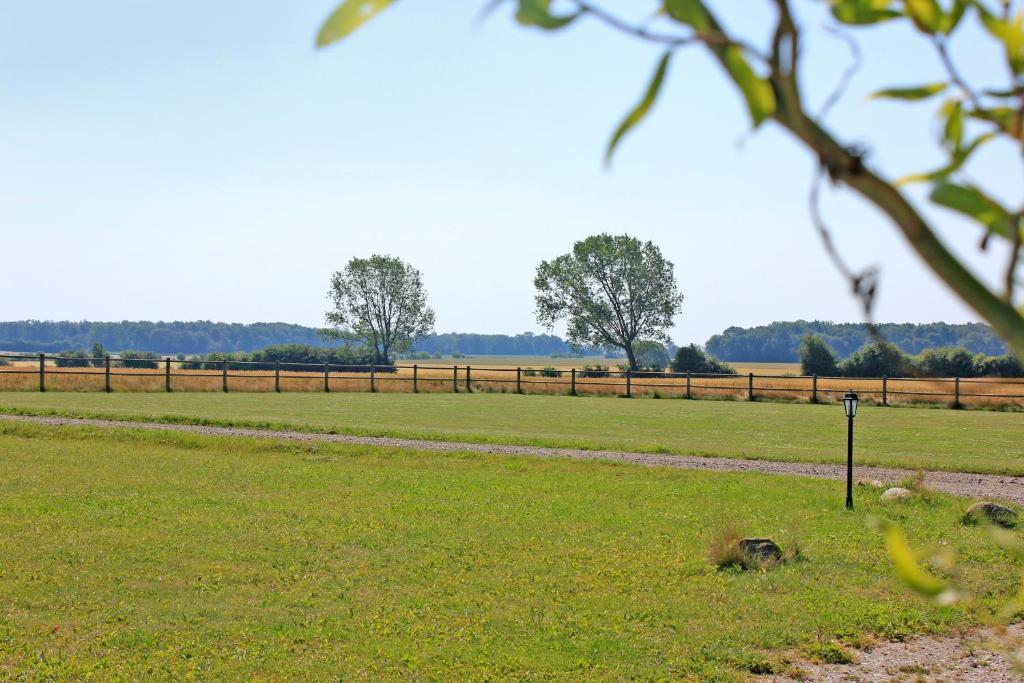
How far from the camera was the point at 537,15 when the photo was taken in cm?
61

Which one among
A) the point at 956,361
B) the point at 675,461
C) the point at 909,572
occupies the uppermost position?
the point at 909,572

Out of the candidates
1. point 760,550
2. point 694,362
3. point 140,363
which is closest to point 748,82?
point 760,550

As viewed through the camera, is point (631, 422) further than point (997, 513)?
Yes

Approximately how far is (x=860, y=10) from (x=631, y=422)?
83.0ft

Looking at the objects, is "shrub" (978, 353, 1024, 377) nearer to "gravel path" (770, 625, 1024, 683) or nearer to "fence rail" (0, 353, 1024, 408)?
"fence rail" (0, 353, 1024, 408)

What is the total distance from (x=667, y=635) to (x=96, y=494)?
8.44m

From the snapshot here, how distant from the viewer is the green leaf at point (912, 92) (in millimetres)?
689

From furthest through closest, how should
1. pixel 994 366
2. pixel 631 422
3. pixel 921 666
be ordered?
pixel 994 366, pixel 631 422, pixel 921 666

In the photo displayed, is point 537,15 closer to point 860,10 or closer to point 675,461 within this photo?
point 860,10

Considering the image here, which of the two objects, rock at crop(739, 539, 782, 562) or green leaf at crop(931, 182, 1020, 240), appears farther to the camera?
rock at crop(739, 539, 782, 562)

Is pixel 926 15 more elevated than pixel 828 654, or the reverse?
pixel 926 15

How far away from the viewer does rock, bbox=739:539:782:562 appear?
887 cm

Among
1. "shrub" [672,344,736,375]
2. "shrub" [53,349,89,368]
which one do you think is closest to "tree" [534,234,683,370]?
"shrub" [672,344,736,375]

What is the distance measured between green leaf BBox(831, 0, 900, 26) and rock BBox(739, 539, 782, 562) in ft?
28.4
